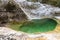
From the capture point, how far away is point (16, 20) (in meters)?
8.97

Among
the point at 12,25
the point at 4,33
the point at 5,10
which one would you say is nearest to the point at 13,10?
the point at 5,10

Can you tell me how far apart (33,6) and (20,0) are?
0.99m

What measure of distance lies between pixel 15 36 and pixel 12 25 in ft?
7.83

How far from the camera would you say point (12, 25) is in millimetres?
8102

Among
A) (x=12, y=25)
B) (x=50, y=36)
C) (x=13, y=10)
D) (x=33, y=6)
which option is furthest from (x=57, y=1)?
(x=50, y=36)

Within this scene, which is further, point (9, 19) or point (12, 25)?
point (9, 19)

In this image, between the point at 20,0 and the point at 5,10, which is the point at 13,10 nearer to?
the point at 5,10

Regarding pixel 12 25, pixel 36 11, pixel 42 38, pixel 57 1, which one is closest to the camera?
pixel 42 38

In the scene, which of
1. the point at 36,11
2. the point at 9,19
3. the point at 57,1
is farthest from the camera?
the point at 57,1

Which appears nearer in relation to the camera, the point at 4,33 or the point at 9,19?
the point at 4,33

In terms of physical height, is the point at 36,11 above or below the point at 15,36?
below

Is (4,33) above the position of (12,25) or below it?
above

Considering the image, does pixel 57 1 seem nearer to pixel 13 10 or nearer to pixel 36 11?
pixel 36 11

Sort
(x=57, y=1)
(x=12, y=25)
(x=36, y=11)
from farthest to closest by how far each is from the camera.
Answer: (x=57, y=1) → (x=36, y=11) → (x=12, y=25)
